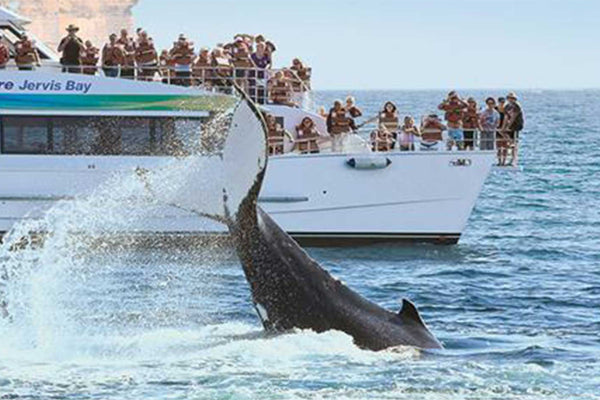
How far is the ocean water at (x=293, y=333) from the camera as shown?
1630 cm

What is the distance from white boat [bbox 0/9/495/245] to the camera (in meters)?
32.0

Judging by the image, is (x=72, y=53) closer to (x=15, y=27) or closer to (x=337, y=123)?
(x=15, y=27)

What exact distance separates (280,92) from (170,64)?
91.2 inches

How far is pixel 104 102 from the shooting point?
32281mm

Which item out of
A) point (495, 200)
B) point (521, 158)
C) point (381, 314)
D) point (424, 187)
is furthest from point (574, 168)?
point (381, 314)

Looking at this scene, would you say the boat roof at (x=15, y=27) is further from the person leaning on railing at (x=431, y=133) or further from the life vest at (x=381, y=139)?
the person leaning on railing at (x=431, y=133)

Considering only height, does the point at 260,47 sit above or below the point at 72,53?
above

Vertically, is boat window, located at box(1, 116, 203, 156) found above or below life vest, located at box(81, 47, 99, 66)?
below

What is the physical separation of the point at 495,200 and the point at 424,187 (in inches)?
652

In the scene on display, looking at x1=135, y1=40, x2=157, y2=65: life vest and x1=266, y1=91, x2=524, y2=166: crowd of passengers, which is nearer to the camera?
x1=266, y1=91, x2=524, y2=166: crowd of passengers

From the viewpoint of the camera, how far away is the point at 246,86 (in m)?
33.2

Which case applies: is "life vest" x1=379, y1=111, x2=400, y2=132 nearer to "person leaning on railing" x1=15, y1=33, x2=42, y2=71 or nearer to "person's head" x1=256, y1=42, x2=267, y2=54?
"person's head" x1=256, y1=42, x2=267, y2=54

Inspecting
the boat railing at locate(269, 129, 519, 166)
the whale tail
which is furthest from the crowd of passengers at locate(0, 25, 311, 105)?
the whale tail

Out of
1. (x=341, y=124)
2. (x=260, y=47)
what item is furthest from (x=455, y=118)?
(x=260, y=47)
